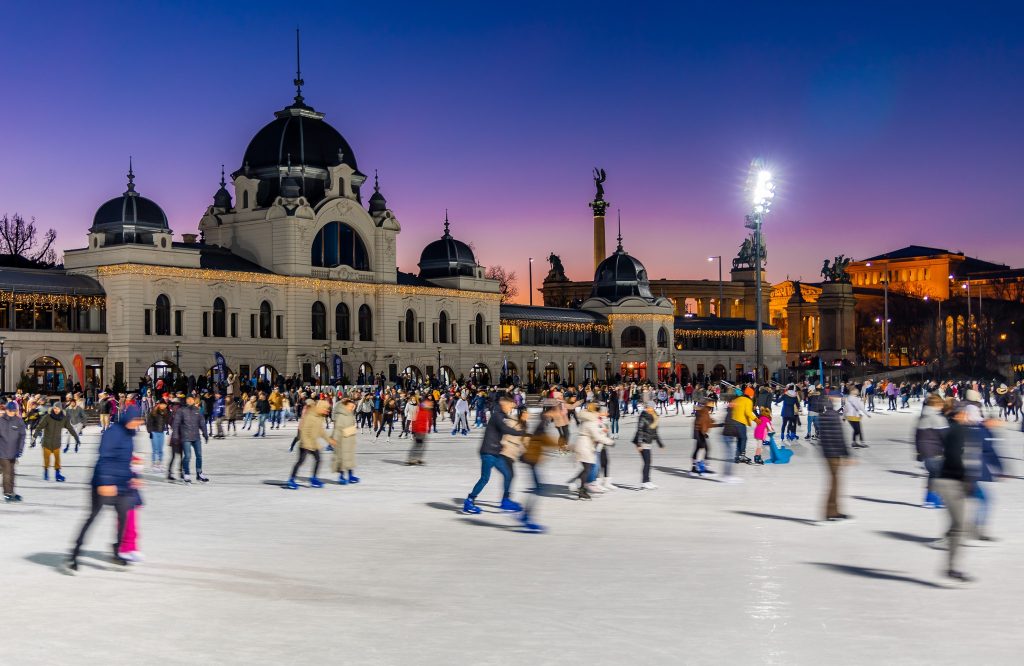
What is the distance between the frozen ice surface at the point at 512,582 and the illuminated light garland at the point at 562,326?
70.6m

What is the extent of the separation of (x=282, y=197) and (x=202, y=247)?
553 cm

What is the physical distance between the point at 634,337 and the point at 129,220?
149ft

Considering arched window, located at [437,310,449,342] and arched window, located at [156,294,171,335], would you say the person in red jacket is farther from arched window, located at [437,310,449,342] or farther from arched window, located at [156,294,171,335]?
arched window, located at [437,310,449,342]

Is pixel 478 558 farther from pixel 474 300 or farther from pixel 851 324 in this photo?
pixel 851 324

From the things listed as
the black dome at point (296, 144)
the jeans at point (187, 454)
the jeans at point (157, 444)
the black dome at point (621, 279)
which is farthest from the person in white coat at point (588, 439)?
the black dome at point (621, 279)

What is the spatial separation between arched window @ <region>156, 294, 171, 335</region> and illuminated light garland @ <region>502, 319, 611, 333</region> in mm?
28943

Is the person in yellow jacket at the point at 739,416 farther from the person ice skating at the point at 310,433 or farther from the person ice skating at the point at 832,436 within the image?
the person ice skating at the point at 310,433

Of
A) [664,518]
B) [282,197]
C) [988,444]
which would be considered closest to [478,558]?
[664,518]

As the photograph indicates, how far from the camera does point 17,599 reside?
11.0 metres

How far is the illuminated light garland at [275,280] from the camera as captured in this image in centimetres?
6531

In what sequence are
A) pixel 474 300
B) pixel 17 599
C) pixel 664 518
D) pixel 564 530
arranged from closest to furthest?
pixel 17 599 → pixel 564 530 → pixel 664 518 → pixel 474 300

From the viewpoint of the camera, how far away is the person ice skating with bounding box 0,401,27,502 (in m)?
17.7

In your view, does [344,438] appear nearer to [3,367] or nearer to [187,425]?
[187,425]

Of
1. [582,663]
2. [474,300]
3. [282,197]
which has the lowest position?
[582,663]
